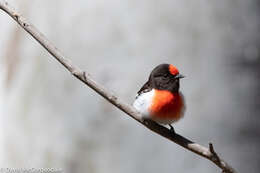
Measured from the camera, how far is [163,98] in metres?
1.84

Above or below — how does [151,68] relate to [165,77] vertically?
above

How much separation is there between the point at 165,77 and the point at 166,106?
10cm

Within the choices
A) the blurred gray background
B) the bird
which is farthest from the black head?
the blurred gray background

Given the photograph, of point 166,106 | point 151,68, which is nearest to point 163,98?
point 166,106

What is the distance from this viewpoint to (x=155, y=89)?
1881 mm

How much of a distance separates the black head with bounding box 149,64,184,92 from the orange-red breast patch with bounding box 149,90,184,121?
21mm

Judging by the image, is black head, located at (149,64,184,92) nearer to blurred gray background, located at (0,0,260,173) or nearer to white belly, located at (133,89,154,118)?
white belly, located at (133,89,154,118)

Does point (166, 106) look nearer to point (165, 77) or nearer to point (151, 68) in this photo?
point (165, 77)

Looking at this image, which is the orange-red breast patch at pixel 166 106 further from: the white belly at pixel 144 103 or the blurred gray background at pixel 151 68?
the blurred gray background at pixel 151 68

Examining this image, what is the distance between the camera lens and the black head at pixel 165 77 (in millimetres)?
1854

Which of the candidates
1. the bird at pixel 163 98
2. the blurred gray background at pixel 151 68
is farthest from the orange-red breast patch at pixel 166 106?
the blurred gray background at pixel 151 68

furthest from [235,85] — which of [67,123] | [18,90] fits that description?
[18,90]

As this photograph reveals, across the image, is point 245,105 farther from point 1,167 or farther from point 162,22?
point 1,167

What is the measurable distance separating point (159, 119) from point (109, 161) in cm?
48
